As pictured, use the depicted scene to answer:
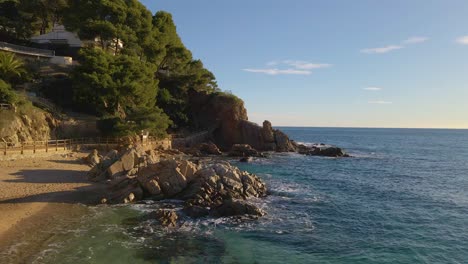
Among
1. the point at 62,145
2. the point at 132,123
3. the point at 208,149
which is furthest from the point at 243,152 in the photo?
the point at 62,145

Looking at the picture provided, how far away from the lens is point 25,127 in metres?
38.9

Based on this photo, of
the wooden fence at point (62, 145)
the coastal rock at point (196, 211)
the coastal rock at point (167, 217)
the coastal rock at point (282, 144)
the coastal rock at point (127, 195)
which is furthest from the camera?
the coastal rock at point (282, 144)

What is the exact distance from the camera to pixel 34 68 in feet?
168

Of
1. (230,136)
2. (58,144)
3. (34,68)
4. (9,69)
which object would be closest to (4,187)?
(58,144)

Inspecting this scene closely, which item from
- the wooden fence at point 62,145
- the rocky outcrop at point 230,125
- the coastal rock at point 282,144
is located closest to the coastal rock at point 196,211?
the wooden fence at point 62,145

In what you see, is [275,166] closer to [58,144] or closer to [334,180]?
[334,180]

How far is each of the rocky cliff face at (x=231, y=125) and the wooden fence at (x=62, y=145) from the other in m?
21.3

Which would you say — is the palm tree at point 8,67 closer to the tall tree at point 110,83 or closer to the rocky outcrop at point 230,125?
the tall tree at point 110,83

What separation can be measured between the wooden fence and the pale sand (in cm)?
134

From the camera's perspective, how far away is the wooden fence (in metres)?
34.5

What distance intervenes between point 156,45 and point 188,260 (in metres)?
52.3

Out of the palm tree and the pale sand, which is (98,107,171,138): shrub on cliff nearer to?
the pale sand

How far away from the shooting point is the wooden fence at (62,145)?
34.5 meters

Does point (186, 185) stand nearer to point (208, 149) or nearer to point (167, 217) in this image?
point (167, 217)
